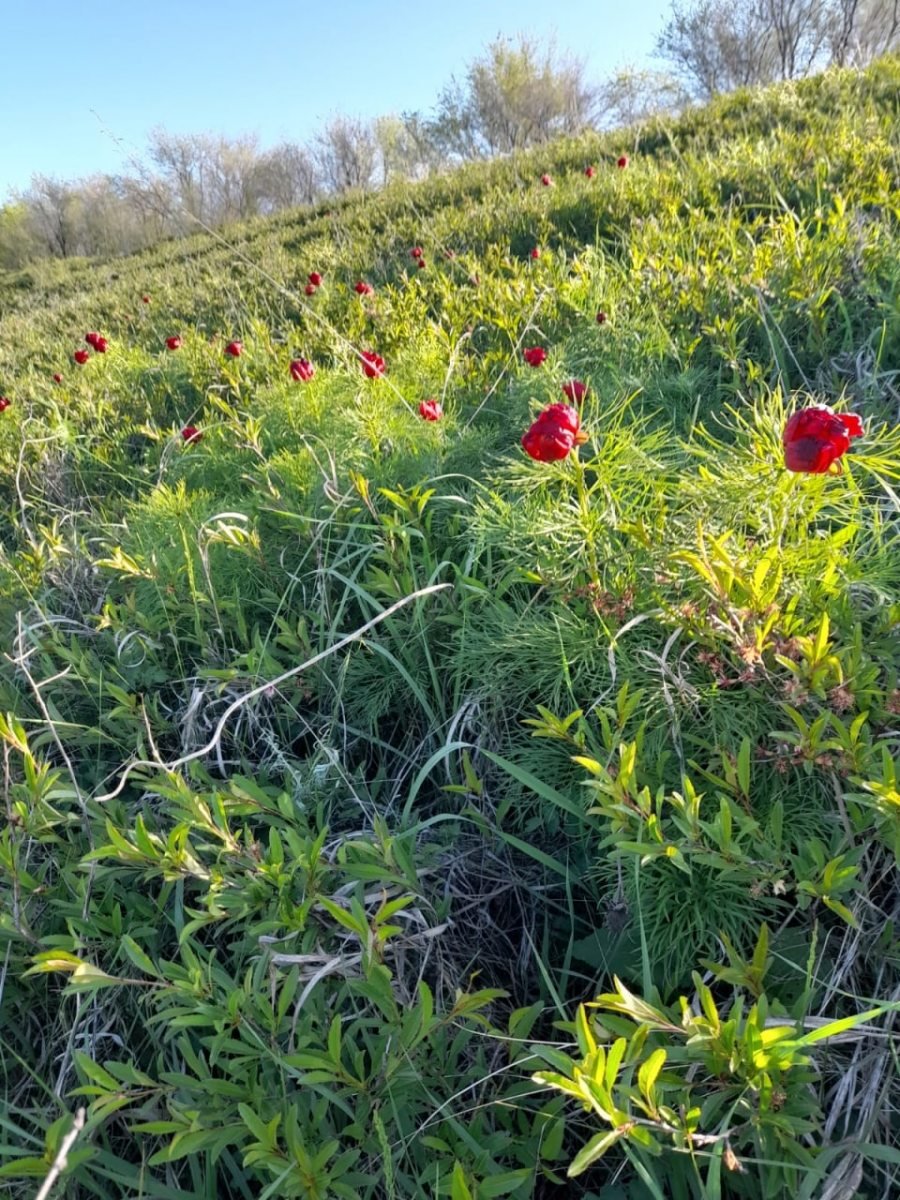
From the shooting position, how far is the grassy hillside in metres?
1.02

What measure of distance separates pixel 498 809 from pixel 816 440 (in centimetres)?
88

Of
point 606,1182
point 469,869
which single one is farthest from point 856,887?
point 469,869

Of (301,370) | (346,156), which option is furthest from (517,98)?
(301,370)

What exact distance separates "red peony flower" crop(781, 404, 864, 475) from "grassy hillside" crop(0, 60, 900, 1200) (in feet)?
0.60

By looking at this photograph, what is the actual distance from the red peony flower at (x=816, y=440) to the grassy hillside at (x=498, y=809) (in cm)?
18

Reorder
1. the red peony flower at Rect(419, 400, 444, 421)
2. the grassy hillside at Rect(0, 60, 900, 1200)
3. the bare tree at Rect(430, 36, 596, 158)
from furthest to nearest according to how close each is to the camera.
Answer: the bare tree at Rect(430, 36, 596, 158) < the red peony flower at Rect(419, 400, 444, 421) < the grassy hillside at Rect(0, 60, 900, 1200)

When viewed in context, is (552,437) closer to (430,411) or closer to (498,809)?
(498,809)

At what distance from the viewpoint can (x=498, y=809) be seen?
1.45m

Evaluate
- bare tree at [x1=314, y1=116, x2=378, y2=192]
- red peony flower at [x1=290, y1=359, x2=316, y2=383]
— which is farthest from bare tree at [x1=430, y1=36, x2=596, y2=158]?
red peony flower at [x1=290, y1=359, x2=316, y2=383]

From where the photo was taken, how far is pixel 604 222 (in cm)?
480

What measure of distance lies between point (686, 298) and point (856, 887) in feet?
7.82

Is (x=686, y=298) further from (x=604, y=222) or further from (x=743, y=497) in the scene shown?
(x=604, y=222)

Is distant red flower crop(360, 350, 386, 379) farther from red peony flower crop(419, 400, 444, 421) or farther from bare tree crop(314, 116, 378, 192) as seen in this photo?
bare tree crop(314, 116, 378, 192)

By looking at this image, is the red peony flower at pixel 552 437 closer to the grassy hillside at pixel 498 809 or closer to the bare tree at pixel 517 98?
the grassy hillside at pixel 498 809
